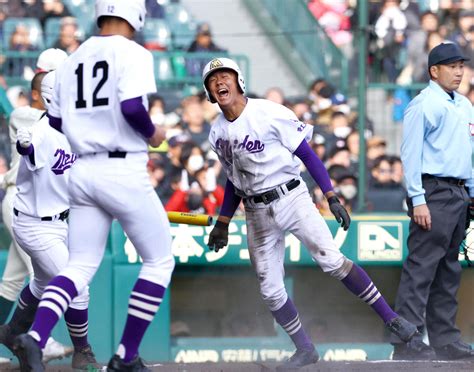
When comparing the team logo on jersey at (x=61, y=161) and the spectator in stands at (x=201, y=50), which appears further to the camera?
the spectator in stands at (x=201, y=50)

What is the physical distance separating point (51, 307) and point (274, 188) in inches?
63.8

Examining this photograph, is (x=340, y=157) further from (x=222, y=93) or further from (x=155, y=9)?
(x=155, y=9)

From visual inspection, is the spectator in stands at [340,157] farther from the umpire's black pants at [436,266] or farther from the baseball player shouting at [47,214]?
the baseball player shouting at [47,214]

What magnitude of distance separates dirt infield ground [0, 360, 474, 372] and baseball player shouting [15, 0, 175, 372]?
3.83ft

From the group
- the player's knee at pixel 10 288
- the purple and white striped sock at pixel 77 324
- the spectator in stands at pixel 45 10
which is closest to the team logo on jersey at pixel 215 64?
the purple and white striped sock at pixel 77 324

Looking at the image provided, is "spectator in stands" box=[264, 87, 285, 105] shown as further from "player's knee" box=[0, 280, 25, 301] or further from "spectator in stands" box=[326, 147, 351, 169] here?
"player's knee" box=[0, 280, 25, 301]

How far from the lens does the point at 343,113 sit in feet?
32.9

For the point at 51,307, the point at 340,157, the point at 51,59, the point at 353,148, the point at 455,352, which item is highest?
the point at 51,59

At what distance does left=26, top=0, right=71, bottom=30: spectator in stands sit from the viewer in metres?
12.3

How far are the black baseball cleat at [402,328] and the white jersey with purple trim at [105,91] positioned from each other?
192 cm

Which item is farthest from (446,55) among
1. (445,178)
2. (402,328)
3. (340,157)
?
(340,157)

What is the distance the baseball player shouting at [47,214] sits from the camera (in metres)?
6.03

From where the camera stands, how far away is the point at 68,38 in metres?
10.4

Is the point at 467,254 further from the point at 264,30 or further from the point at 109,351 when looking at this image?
the point at 264,30
